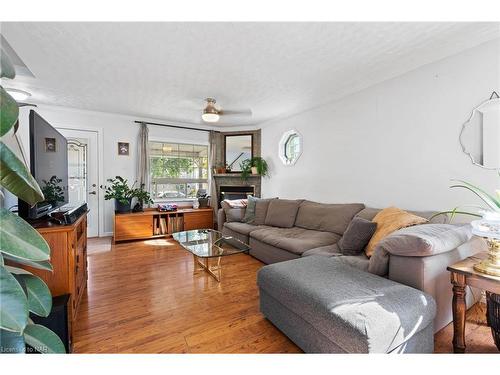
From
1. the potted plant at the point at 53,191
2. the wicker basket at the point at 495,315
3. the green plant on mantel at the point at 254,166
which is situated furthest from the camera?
the green plant on mantel at the point at 254,166

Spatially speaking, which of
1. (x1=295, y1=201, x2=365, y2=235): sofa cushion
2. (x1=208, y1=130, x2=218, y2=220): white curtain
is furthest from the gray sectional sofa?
(x1=208, y1=130, x2=218, y2=220): white curtain

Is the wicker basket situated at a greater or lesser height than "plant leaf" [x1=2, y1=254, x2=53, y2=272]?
lesser

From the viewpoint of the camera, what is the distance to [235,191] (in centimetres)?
505

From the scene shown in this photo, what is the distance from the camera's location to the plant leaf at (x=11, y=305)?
1.82 feet

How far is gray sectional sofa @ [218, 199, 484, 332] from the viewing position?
1454 millimetres

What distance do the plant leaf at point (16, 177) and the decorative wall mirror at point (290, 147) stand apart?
3.67 meters

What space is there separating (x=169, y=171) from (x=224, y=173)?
1.18 metres

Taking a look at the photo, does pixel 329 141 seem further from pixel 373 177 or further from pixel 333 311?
pixel 333 311

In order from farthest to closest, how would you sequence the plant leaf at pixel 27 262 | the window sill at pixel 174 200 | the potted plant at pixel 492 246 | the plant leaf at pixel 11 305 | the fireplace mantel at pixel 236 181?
the fireplace mantel at pixel 236 181 → the window sill at pixel 174 200 → the potted plant at pixel 492 246 → the plant leaf at pixel 27 262 → the plant leaf at pixel 11 305

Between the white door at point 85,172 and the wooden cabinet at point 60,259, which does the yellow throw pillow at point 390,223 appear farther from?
the white door at point 85,172

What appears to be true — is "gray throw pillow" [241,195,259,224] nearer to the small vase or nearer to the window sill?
the window sill

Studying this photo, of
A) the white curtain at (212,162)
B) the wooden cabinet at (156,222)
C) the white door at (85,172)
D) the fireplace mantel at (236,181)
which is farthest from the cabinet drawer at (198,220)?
the white door at (85,172)

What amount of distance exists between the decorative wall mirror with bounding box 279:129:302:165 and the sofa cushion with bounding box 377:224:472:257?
2601mm
